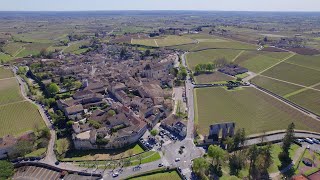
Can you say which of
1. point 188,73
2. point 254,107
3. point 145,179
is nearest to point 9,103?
point 145,179

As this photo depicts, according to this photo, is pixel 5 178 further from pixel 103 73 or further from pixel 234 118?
pixel 103 73

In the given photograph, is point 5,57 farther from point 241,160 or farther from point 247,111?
point 241,160

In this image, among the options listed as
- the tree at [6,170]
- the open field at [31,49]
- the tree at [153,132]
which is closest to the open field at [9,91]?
the tree at [6,170]

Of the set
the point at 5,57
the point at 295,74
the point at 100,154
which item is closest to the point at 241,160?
the point at 100,154

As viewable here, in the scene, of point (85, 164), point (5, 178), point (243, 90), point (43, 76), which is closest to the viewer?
point (5, 178)

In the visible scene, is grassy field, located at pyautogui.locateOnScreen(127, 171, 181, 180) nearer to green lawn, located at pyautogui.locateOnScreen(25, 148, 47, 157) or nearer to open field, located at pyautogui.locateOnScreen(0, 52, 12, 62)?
green lawn, located at pyautogui.locateOnScreen(25, 148, 47, 157)

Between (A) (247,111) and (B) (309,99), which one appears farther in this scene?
(B) (309,99)

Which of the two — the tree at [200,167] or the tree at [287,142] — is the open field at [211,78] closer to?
the tree at [287,142]
